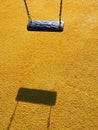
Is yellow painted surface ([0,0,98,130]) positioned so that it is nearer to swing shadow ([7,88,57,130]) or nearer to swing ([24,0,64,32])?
swing shadow ([7,88,57,130])

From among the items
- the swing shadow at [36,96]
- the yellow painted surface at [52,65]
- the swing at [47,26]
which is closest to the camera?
the yellow painted surface at [52,65]

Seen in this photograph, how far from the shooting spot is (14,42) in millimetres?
5629

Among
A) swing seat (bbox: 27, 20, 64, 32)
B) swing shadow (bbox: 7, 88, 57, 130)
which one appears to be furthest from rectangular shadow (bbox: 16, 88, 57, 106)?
swing seat (bbox: 27, 20, 64, 32)

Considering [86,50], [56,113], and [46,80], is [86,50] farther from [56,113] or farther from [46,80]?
[56,113]

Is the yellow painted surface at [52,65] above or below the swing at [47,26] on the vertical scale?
below

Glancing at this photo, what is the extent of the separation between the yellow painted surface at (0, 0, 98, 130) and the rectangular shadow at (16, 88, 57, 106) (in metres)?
0.07

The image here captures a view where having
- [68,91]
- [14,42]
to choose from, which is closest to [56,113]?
[68,91]

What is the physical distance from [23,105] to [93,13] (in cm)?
297

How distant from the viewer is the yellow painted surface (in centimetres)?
430

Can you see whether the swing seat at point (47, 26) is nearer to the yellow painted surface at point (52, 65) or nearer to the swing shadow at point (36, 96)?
the yellow painted surface at point (52, 65)

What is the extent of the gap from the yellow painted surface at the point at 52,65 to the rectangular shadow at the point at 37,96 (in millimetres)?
71

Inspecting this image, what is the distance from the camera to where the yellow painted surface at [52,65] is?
430cm

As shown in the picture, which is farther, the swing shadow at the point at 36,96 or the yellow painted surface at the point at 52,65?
the swing shadow at the point at 36,96

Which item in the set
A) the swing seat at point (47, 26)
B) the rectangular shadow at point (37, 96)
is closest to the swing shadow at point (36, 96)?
the rectangular shadow at point (37, 96)
